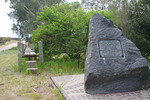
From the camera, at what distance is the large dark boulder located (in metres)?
3.45

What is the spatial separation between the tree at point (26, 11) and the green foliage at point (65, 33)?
12.5 metres

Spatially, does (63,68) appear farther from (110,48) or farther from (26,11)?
(26,11)

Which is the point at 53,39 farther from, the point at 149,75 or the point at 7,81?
the point at 149,75

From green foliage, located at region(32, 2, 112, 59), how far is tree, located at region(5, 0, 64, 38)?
41.1 feet

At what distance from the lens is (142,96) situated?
326 centimetres

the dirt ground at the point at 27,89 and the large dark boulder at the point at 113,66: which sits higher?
the large dark boulder at the point at 113,66

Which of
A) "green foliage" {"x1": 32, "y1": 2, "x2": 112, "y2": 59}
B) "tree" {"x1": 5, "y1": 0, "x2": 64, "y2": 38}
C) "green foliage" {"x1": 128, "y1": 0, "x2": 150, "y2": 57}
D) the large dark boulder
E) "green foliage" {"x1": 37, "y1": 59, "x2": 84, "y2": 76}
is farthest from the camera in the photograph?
"tree" {"x1": 5, "y1": 0, "x2": 64, "y2": 38}

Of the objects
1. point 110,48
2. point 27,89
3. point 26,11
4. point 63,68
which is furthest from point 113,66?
point 26,11

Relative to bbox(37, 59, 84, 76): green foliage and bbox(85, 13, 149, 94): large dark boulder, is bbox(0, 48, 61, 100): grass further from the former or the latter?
bbox(85, 13, 149, 94): large dark boulder

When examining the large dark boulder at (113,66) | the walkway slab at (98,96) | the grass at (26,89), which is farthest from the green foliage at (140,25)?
the grass at (26,89)

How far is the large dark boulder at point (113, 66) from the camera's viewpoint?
11.3ft

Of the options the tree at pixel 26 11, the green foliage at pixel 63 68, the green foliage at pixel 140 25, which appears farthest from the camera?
the tree at pixel 26 11

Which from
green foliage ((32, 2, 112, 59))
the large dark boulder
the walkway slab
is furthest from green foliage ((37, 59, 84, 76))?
the large dark boulder

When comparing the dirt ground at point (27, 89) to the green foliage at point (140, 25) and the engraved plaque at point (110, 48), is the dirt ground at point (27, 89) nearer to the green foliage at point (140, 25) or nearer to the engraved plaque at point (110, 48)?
the engraved plaque at point (110, 48)
